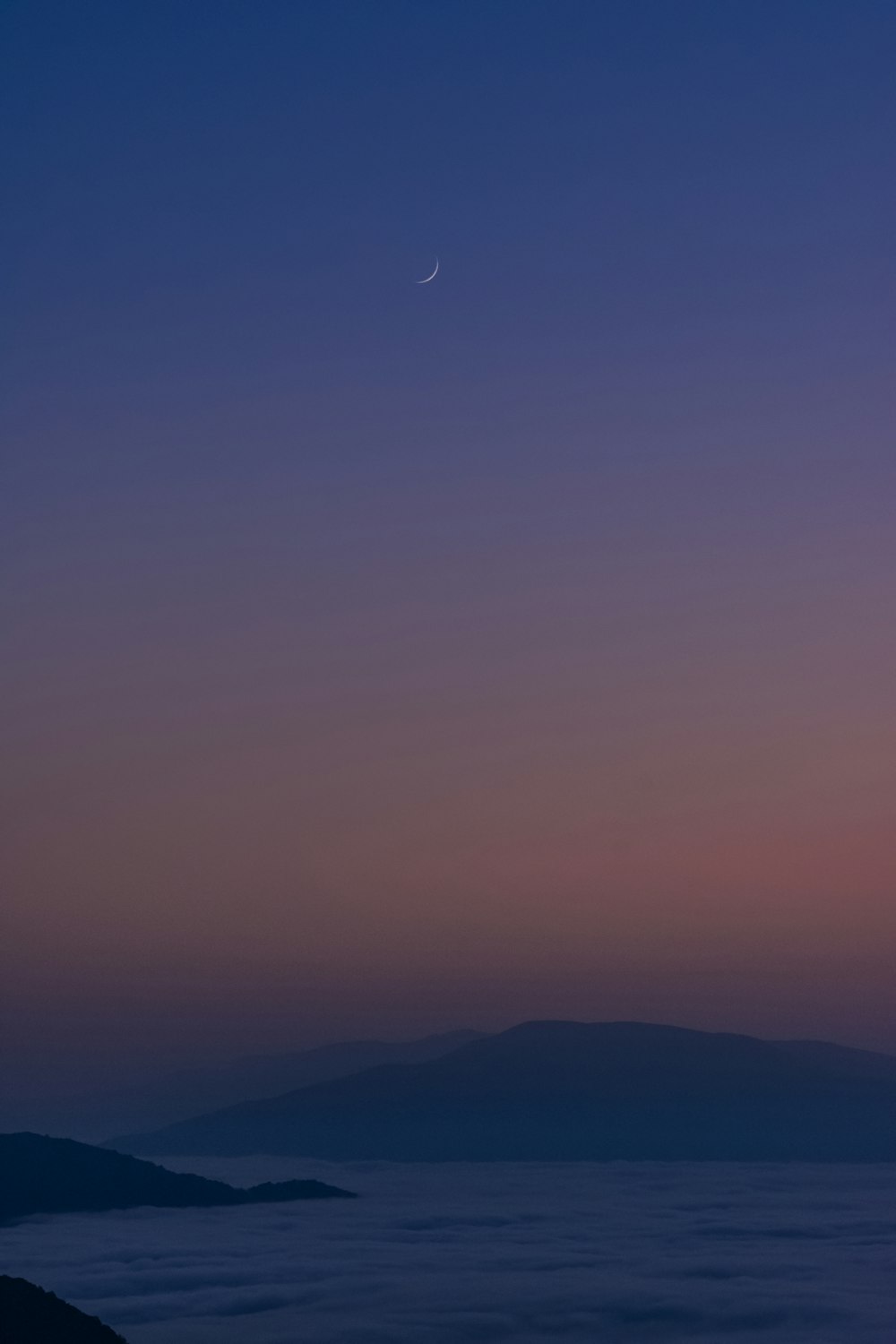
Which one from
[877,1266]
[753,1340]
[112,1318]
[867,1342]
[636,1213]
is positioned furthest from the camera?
[636,1213]

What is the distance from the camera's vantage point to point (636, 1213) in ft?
621

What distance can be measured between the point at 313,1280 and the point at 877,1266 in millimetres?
47966

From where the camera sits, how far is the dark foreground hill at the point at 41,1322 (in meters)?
57.9

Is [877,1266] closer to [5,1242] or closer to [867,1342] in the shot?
[867,1342]

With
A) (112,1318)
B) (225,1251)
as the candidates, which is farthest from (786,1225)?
(112,1318)

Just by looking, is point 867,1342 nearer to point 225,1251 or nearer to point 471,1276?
point 471,1276

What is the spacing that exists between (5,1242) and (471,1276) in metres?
65.7

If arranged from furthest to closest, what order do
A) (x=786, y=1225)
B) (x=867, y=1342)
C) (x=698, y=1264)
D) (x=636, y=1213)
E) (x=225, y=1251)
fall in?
(x=636, y=1213)
(x=786, y=1225)
(x=225, y=1251)
(x=698, y=1264)
(x=867, y=1342)

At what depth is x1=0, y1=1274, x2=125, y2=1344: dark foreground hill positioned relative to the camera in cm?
5794

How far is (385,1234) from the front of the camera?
174m

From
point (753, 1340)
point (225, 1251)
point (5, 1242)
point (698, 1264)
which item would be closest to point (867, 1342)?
point (753, 1340)

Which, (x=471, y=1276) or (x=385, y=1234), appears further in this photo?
(x=385, y=1234)

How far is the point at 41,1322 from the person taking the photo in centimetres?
5881

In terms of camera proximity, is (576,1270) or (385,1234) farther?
(385,1234)
